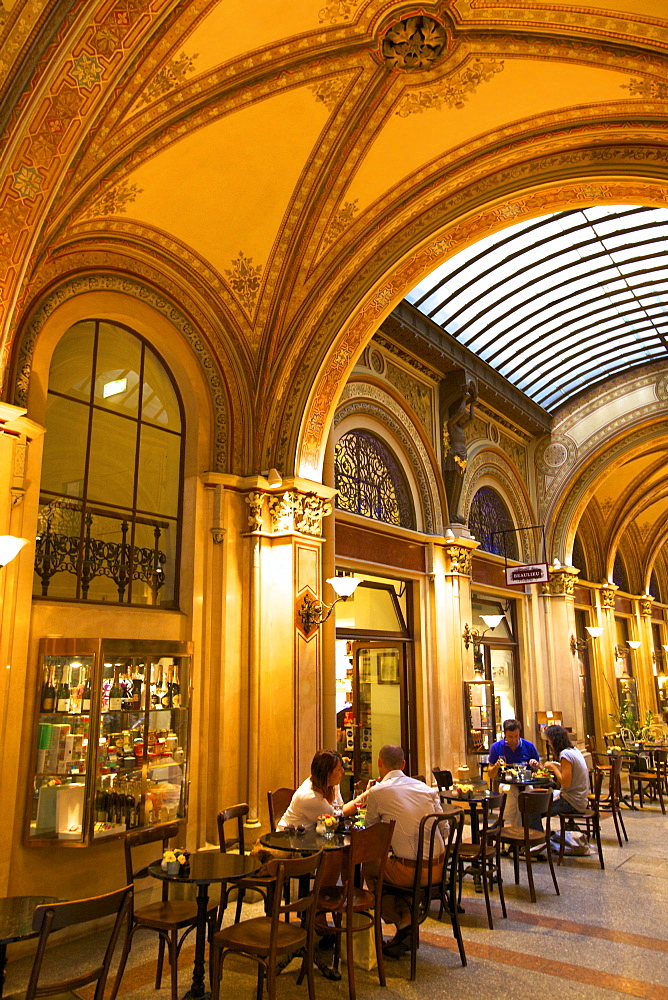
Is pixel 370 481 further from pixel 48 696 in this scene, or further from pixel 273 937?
pixel 273 937

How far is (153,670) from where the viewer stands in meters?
5.77

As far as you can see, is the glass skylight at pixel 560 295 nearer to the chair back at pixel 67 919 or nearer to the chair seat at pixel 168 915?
the chair seat at pixel 168 915

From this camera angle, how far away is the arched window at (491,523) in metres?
12.5

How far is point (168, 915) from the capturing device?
406 centimetres

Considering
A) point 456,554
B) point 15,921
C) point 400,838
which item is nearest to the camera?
point 15,921

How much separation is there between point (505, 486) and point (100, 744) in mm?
9867

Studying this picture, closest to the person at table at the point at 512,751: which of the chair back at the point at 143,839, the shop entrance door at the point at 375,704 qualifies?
the shop entrance door at the point at 375,704

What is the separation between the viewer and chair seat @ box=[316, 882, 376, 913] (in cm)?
429

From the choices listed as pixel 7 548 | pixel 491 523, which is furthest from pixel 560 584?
pixel 7 548

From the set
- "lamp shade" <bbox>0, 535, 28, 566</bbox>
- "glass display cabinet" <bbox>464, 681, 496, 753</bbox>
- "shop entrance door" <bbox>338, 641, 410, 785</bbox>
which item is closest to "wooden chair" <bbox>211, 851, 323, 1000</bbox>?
"lamp shade" <bbox>0, 535, 28, 566</bbox>

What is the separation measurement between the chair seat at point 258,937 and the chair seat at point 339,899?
340mm

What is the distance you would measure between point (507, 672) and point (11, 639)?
10.3 metres

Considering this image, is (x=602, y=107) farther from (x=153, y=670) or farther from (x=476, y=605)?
(x=476, y=605)

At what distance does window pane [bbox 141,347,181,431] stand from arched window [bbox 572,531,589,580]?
1215 centimetres
